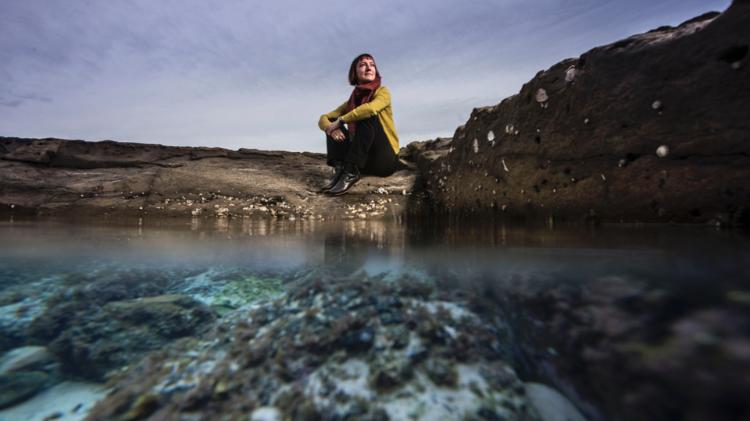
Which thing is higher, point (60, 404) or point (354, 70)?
point (354, 70)

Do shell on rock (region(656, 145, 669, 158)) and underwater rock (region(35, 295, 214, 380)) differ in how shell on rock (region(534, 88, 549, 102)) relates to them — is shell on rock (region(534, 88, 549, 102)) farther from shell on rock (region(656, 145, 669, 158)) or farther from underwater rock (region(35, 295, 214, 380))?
underwater rock (region(35, 295, 214, 380))

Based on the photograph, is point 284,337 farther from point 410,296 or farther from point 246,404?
point 410,296

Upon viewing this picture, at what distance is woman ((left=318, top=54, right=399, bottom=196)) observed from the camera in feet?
12.7

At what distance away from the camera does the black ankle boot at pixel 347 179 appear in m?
4.48

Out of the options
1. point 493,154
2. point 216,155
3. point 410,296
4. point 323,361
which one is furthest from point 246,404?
point 216,155

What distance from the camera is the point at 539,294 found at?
998 millimetres

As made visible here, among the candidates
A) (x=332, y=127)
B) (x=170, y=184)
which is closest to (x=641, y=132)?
(x=332, y=127)

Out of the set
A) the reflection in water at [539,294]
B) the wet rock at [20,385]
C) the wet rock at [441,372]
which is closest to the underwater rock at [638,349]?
the reflection in water at [539,294]

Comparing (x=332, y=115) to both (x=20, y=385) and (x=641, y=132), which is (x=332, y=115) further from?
(x=20, y=385)

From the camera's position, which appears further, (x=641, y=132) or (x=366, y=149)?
(x=366, y=149)

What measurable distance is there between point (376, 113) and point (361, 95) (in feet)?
1.14

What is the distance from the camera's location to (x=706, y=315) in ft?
2.44

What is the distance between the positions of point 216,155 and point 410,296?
645 centimetres

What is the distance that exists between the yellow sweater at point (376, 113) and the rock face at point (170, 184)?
1.47 meters
